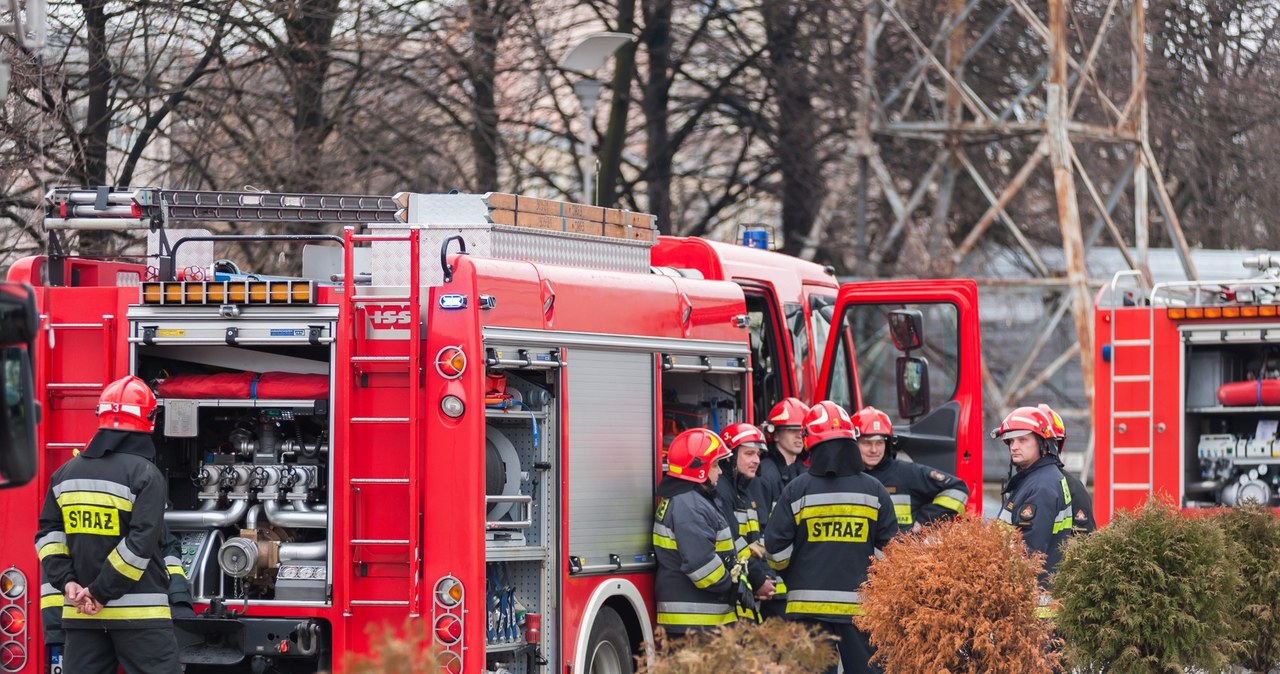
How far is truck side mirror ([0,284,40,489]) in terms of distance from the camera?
17.4ft

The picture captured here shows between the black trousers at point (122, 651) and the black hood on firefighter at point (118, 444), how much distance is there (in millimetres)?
754

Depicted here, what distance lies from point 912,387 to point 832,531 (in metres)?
2.57

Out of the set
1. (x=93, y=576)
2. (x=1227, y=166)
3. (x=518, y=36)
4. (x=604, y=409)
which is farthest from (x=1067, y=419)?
(x=93, y=576)

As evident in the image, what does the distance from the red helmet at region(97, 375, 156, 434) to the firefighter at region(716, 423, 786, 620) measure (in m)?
3.02

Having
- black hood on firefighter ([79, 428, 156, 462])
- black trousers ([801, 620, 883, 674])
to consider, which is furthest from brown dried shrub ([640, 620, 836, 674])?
black hood on firefighter ([79, 428, 156, 462])

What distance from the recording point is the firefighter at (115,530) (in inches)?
279

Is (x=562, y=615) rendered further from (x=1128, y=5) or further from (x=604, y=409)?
(x=1128, y=5)

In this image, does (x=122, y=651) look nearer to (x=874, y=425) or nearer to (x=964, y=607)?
(x=964, y=607)

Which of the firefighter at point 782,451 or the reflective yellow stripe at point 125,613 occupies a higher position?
the firefighter at point 782,451

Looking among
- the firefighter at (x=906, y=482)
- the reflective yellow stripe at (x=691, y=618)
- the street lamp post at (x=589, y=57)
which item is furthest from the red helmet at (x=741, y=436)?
the street lamp post at (x=589, y=57)

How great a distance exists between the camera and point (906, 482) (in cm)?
947

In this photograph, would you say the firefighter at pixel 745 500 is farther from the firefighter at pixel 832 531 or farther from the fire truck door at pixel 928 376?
the fire truck door at pixel 928 376

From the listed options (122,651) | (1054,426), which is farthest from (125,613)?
(1054,426)

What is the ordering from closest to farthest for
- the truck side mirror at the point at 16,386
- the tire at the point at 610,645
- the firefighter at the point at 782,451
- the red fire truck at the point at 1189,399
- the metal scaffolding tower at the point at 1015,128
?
the truck side mirror at the point at 16,386 → the tire at the point at 610,645 → the firefighter at the point at 782,451 → the red fire truck at the point at 1189,399 → the metal scaffolding tower at the point at 1015,128
